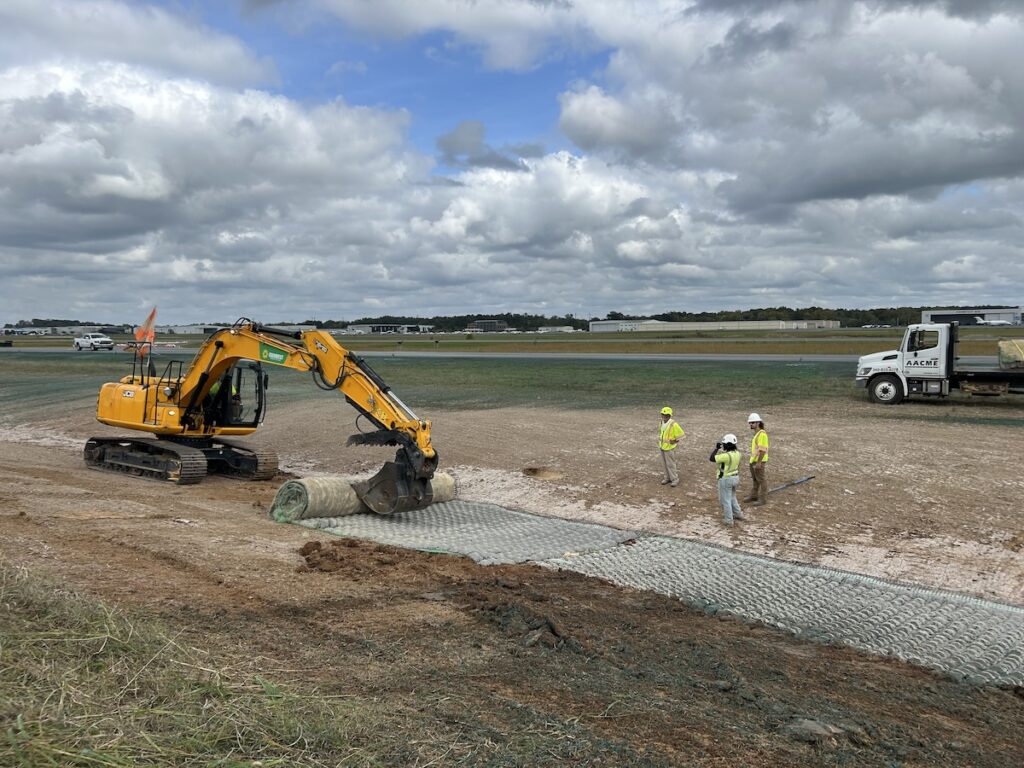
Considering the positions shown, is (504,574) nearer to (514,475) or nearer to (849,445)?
(514,475)

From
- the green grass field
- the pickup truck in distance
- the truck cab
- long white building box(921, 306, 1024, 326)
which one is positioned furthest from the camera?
the pickup truck in distance

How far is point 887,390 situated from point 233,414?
21553mm

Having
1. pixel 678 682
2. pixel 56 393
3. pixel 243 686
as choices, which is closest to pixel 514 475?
pixel 678 682

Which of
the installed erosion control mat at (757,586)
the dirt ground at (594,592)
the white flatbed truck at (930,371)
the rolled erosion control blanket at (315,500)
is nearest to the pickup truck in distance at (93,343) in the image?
the dirt ground at (594,592)

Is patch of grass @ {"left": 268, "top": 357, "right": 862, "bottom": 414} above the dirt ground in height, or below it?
above

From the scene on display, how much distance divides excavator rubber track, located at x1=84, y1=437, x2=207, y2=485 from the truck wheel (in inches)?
868

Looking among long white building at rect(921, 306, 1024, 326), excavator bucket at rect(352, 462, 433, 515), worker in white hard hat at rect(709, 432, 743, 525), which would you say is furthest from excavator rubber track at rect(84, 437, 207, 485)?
long white building at rect(921, 306, 1024, 326)

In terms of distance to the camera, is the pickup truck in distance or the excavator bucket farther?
the pickup truck in distance

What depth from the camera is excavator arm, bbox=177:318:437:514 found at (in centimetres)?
1367

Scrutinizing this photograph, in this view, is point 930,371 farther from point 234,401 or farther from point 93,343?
point 93,343

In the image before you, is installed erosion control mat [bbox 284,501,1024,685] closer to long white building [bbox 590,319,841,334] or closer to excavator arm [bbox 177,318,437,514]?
excavator arm [bbox 177,318,437,514]

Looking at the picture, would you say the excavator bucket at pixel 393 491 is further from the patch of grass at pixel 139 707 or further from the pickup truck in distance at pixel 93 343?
the pickup truck in distance at pixel 93 343

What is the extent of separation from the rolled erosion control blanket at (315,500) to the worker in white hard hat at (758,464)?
6.83 meters

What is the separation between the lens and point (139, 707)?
493 cm
